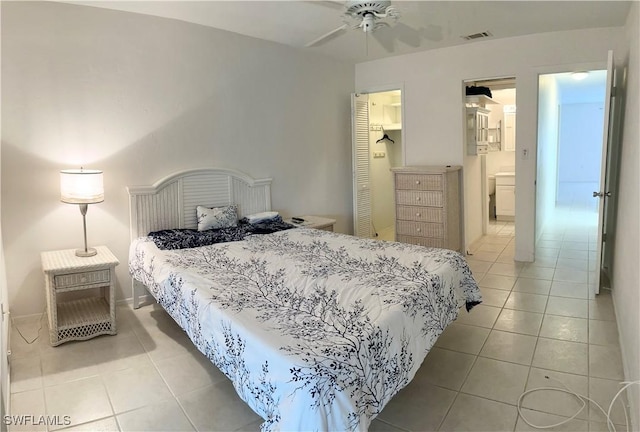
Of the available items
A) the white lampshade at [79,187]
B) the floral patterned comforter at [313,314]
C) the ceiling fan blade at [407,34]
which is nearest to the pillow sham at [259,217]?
the floral patterned comforter at [313,314]

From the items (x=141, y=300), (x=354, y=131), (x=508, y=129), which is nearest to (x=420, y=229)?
(x=354, y=131)

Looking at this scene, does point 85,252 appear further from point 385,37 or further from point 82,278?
point 385,37

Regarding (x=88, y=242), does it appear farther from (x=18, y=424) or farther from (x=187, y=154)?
(x=18, y=424)

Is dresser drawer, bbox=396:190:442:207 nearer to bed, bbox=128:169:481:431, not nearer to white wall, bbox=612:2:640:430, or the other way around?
bed, bbox=128:169:481:431

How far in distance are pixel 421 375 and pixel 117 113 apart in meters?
3.25

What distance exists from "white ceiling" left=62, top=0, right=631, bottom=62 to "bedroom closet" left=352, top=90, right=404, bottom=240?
49.9 inches

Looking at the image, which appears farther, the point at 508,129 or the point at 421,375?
the point at 508,129

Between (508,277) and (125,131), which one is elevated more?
(125,131)

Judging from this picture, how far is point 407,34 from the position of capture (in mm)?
4629

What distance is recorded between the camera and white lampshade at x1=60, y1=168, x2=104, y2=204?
3.26m

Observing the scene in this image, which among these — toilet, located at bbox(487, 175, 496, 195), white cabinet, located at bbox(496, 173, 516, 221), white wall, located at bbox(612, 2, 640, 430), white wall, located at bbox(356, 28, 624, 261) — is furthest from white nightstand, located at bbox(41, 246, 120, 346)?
toilet, located at bbox(487, 175, 496, 195)

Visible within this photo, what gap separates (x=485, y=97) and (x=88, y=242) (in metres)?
5.09

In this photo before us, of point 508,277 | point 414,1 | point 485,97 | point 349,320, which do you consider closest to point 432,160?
point 485,97

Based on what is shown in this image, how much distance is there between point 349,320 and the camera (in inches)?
80.4
